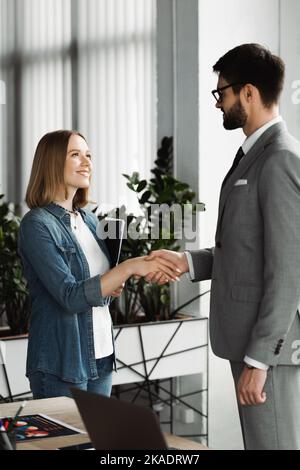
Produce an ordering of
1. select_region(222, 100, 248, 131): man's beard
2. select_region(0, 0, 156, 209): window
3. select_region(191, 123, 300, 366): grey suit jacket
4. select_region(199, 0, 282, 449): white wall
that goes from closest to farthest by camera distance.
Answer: select_region(191, 123, 300, 366): grey suit jacket
select_region(222, 100, 248, 131): man's beard
select_region(199, 0, 282, 449): white wall
select_region(0, 0, 156, 209): window

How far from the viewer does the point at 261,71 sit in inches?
90.7

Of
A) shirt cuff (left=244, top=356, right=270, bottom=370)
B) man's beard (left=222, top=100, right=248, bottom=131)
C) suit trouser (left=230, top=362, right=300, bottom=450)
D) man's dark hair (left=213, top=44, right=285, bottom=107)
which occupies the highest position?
man's dark hair (left=213, top=44, right=285, bottom=107)

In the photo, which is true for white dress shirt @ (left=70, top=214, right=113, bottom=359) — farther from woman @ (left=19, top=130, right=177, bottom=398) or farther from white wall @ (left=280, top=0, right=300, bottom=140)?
white wall @ (left=280, top=0, right=300, bottom=140)

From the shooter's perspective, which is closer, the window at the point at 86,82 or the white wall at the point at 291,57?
the white wall at the point at 291,57

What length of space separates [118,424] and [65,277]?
1.32 metres

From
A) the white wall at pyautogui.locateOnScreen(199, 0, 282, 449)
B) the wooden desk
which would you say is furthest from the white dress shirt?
the white wall at pyautogui.locateOnScreen(199, 0, 282, 449)

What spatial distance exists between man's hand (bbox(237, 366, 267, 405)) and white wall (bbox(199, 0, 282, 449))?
217cm

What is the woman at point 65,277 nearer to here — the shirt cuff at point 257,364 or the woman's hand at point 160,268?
the woman's hand at point 160,268

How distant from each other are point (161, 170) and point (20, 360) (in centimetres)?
137

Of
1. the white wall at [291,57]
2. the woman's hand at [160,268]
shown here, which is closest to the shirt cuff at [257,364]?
the woman's hand at [160,268]

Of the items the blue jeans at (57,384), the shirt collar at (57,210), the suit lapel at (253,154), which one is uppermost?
the suit lapel at (253,154)

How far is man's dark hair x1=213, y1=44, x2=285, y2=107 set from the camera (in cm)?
230

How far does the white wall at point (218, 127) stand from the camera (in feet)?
13.9

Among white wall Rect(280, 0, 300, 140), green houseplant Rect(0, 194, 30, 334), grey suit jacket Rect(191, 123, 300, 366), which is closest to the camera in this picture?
grey suit jacket Rect(191, 123, 300, 366)
